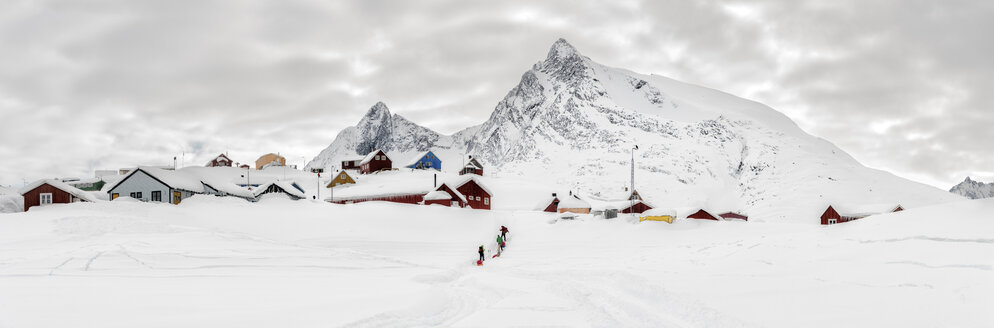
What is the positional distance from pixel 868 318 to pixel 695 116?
19490 centimetres

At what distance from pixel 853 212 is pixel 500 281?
6225 cm

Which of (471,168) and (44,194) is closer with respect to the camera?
(44,194)

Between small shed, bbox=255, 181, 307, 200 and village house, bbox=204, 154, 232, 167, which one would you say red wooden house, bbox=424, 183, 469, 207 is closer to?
small shed, bbox=255, 181, 307, 200

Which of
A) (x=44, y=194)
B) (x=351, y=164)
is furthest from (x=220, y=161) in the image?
(x=44, y=194)

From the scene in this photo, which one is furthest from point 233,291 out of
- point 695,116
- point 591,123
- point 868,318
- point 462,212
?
point 695,116

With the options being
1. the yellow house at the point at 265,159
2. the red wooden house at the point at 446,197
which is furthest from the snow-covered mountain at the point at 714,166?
the yellow house at the point at 265,159

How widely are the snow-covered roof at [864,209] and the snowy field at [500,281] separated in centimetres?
4736

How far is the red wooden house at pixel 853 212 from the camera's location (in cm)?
6322

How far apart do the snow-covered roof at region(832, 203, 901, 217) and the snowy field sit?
47357mm

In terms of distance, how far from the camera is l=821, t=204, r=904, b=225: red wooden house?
63216 millimetres

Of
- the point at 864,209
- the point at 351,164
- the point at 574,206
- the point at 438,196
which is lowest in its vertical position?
the point at 864,209

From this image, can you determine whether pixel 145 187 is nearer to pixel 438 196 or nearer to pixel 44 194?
pixel 44 194

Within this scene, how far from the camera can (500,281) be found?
2145cm

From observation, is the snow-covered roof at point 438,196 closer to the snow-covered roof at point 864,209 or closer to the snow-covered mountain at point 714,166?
the snow-covered roof at point 864,209
